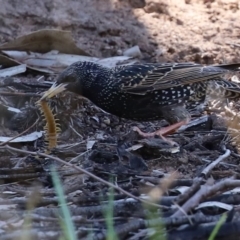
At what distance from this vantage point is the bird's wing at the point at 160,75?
623cm

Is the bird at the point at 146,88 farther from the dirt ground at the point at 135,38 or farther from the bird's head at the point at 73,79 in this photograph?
the dirt ground at the point at 135,38

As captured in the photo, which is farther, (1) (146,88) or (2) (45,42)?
(2) (45,42)

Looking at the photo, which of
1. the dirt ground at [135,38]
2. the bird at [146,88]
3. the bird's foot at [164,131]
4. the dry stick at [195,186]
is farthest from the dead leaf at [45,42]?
the dry stick at [195,186]

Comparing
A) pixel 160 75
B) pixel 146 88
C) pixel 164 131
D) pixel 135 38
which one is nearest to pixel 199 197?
pixel 164 131

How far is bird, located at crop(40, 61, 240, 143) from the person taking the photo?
244 inches

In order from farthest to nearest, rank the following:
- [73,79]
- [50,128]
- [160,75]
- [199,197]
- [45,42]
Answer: [45,42] → [160,75] → [73,79] → [50,128] → [199,197]

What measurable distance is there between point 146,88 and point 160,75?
0.20 metres

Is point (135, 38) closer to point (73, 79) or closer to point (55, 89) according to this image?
point (73, 79)

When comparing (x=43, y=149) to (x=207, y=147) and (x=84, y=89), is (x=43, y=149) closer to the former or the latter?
(x=84, y=89)

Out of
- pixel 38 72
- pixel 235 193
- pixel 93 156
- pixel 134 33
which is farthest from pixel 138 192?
pixel 134 33

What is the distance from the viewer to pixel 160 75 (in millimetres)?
6395

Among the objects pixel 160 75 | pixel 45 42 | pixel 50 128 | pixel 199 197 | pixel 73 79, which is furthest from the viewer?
pixel 45 42

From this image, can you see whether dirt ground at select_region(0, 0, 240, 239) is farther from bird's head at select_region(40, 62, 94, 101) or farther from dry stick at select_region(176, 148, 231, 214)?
dry stick at select_region(176, 148, 231, 214)

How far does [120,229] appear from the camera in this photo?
3.90 meters
